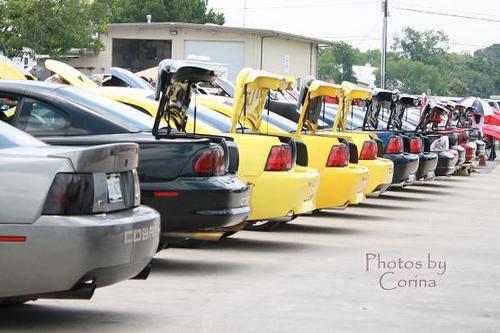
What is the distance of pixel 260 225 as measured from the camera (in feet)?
44.5

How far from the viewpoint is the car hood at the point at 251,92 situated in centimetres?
1339

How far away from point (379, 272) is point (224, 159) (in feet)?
5.89

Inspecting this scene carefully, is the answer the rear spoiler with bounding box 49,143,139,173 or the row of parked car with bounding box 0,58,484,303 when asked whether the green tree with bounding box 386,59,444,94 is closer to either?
the row of parked car with bounding box 0,58,484,303

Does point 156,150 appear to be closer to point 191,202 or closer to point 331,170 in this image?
point 191,202

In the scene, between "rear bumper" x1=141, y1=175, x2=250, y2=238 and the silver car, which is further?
"rear bumper" x1=141, y1=175, x2=250, y2=238

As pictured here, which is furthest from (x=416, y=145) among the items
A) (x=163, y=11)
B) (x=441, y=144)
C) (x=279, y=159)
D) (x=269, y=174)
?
(x=163, y=11)

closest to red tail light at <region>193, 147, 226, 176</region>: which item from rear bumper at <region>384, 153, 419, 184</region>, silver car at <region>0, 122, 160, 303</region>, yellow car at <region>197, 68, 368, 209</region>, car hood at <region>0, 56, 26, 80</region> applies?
silver car at <region>0, 122, 160, 303</region>

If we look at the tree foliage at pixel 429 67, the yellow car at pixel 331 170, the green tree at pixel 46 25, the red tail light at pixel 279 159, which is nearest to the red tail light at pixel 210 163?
the red tail light at pixel 279 159

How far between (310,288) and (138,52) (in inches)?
1817

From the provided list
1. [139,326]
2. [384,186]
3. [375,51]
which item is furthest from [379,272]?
[375,51]

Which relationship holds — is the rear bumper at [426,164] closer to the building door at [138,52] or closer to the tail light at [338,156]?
the tail light at [338,156]

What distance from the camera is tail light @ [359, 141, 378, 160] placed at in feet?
56.1

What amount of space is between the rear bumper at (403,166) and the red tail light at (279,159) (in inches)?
259

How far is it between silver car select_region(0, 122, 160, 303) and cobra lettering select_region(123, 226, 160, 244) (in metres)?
0.04
